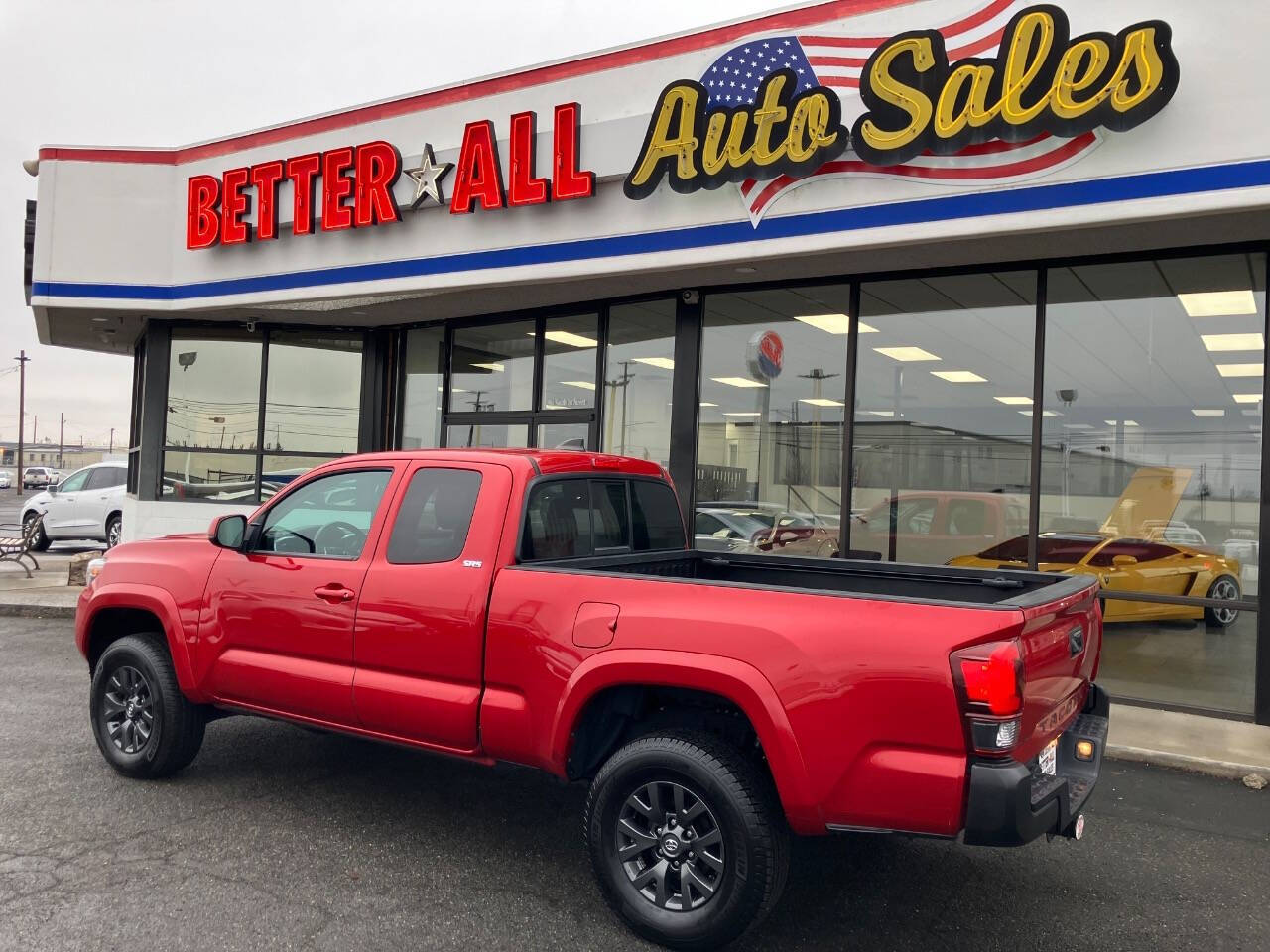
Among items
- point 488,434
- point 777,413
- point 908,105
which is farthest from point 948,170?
point 488,434

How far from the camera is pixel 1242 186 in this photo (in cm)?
616

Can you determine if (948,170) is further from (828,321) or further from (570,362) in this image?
(570,362)

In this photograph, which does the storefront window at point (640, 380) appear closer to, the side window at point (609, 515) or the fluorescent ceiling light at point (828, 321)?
the fluorescent ceiling light at point (828, 321)

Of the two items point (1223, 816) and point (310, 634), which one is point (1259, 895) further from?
point (310, 634)

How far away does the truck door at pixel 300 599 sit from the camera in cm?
444

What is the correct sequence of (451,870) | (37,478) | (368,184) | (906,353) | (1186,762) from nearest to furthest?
(451,870) → (1186,762) → (906,353) → (368,184) → (37,478)

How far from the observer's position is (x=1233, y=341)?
7.20 metres

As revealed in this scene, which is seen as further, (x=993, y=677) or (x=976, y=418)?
(x=976, y=418)

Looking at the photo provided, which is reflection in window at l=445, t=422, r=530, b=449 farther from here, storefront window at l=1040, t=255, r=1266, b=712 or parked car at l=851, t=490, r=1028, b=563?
storefront window at l=1040, t=255, r=1266, b=712

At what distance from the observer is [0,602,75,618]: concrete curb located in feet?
34.8

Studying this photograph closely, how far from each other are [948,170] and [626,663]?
5123 millimetres

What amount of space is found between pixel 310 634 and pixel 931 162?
5444mm

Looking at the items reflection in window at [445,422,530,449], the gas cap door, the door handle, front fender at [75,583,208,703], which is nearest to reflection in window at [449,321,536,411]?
reflection in window at [445,422,530,449]

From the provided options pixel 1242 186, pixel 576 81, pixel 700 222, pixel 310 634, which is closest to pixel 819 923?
pixel 310 634
